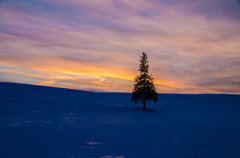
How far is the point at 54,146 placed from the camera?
38.2 ft

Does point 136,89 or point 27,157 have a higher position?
point 136,89

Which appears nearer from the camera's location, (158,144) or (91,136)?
(158,144)

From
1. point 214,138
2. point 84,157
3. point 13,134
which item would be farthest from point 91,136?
point 214,138

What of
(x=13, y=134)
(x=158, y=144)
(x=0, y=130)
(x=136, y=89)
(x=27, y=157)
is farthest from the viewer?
(x=136, y=89)

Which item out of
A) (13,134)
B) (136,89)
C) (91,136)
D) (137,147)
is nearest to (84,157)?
(137,147)

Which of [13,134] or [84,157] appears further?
[13,134]

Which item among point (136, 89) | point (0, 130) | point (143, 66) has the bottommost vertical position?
point (0, 130)

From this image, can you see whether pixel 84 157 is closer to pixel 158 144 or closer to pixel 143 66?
pixel 158 144

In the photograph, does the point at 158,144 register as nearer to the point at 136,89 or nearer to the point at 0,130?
the point at 0,130

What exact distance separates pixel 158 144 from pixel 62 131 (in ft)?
26.3

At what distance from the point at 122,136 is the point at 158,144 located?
10.3 feet

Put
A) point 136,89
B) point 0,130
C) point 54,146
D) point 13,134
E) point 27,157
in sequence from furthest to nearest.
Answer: point 136,89 < point 0,130 < point 13,134 < point 54,146 < point 27,157

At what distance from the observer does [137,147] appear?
11734 mm

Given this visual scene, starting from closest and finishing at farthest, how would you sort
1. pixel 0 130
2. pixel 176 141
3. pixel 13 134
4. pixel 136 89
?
1. pixel 176 141
2. pixel 13 134
3. pixel 0 130
4. pixel 136 89
